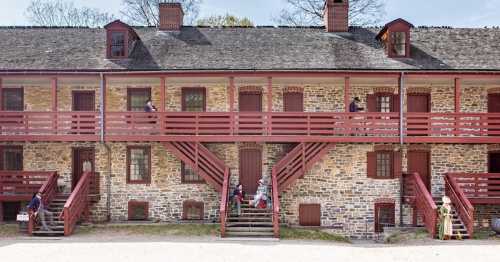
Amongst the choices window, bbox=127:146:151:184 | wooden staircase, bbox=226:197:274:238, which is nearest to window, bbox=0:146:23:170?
window, bbox=127:146:151:184

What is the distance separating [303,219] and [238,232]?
386 cm

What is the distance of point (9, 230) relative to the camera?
17.6 m

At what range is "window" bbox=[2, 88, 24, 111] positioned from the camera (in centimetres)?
2020

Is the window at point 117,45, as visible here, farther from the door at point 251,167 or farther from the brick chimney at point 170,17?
the door at point 251,167

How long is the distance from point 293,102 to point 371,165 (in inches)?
169

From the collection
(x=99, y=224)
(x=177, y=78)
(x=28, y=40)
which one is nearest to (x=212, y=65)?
(x=177, y=78)

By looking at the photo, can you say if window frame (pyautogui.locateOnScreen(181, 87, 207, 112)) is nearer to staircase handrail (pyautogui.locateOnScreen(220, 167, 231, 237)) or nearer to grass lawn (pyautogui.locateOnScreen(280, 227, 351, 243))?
staircase handrail (pyautogui.locateOnScreen(220, 167, 231, 237))

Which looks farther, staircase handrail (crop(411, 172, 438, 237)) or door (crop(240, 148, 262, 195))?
door (crop(240, 148, 262, 195))

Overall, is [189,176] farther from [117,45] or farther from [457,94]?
[457,94]

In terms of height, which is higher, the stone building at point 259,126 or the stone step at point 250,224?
the stone building at point 259,126

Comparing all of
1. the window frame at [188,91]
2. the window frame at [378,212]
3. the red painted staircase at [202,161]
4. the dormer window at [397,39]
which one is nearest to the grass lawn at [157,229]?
the red painted staircase at [202,161]

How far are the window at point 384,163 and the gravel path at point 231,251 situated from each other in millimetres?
4334

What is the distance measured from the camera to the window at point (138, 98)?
20.2 m

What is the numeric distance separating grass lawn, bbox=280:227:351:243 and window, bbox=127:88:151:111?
26.7ft
